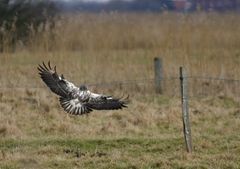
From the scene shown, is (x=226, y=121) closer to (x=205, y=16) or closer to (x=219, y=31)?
(x=219, y=31)

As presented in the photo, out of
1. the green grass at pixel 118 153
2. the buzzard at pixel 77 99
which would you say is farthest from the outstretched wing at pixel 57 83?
the green grass at pixel 118 153

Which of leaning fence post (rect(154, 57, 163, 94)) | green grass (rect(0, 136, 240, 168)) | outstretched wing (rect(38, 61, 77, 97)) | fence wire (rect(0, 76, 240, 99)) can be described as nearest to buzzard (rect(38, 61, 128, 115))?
outstretched wing (rect(38, 61, 77, 97))

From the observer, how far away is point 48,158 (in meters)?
8.65

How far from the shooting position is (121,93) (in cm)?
1357

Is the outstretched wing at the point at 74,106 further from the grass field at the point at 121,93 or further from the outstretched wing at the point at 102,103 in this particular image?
the grass field at the point at 121,93

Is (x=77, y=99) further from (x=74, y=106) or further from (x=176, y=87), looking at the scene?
(x=176, y=87)

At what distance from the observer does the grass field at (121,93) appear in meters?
8.82

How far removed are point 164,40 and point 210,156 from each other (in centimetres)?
894

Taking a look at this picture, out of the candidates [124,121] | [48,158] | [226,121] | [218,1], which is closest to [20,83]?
[124,121]

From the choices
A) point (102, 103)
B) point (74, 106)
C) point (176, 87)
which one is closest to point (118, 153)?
point (102, 103)

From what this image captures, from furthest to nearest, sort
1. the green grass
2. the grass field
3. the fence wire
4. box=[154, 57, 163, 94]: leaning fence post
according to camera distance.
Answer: box=[154, 57, 163, 94]: leaning fence post < the fence wire < the grass field < the green grass

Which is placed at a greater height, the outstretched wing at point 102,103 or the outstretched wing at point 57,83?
the outstretched wing at point 57,83

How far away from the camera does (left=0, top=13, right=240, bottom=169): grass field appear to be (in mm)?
8816

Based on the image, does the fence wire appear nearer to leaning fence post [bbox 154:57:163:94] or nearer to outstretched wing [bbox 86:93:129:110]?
leaning fence post [bbox 154:57:163:94]
